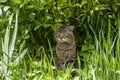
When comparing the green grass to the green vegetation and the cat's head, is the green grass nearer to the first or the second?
the green vegetation

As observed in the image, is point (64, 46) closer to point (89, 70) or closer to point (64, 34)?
point (64, 34)

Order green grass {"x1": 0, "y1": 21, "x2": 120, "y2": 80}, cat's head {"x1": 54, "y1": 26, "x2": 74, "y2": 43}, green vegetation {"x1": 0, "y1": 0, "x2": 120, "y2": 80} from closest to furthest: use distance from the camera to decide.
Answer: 1. green grass {"x1": 0, "y1": 21, "x2": 120, "y2": 80}
2. green vegetation {"x1": 0, "y1": 0, "x2": 120, "y2": 80}
3. cat's head {"x1": 54, "y1": 26, "x2": 74, "y2": 43}

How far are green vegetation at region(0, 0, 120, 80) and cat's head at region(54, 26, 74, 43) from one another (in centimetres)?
8

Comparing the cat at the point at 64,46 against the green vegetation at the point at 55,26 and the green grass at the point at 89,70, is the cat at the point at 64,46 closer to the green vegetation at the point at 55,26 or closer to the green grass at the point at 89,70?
the green vegetation at the point at 55,26

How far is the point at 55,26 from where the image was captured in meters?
3.73

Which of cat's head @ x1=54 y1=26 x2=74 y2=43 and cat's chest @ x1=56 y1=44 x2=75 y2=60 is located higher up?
cat's head @ x1=54 y1=26 x2=74 y2=43

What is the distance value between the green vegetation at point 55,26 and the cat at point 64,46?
0.22 feet

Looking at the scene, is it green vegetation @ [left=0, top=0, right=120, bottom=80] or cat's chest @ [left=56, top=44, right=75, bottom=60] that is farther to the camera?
cat's chest @ [left=56, top=44, right=75, bottom=60]

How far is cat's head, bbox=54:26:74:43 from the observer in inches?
143

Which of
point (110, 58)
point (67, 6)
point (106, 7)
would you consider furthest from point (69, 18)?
point (110, 58)

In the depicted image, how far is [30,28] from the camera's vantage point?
384cm

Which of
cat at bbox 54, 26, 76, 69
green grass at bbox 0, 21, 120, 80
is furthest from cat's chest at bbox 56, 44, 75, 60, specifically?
green grass at bbox 0, 21, 120, 80

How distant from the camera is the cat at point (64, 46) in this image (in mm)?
3654

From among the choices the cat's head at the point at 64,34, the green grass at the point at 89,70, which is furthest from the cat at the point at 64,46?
the green grass at the point at 89,70
